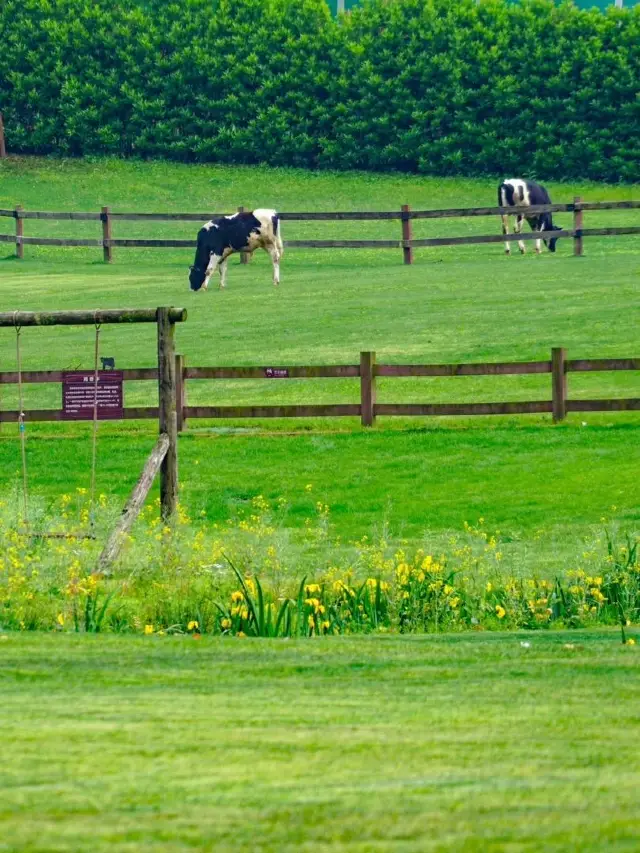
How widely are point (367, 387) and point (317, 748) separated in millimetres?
14295

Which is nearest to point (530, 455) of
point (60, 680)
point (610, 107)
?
point (60, 680)

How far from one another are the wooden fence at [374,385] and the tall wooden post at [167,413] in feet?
13.8

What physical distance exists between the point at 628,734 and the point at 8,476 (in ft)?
43.3

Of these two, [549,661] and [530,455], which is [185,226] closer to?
[530,455]

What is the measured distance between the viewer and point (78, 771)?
17.8 feet

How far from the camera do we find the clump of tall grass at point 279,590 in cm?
1059

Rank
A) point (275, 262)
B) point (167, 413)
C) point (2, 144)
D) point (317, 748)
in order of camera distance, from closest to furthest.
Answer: point (317, 748) → point (167, 413) → point (275, 262) → point (2, 144)

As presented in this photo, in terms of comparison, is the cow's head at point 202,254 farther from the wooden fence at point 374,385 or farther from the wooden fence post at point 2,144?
the wooden fence post at point 2,144

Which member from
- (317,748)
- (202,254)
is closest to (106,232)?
(202,254)

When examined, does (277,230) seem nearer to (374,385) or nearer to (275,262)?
(275,262)

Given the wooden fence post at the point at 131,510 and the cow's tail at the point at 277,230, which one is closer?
the wooden fence post at the point at 131,510

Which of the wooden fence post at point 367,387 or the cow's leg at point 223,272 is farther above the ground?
the cow's leg at point 223,272

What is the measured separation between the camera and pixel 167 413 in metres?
14.9

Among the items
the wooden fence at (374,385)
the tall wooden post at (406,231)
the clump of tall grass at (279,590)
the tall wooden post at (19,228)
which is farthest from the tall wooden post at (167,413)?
the tall wooden post at (19,228)
